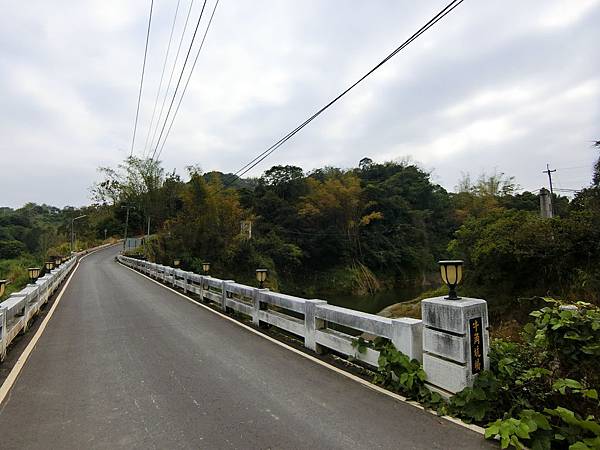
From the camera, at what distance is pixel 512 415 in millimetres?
3342

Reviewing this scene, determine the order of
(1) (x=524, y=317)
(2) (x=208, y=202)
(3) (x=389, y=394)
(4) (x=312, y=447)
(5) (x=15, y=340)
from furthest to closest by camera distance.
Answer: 1. (2) (x=208, y=202)
2. (1) (x=524, y=317)
3. (5) (x=15, y=340)
4. (3) (x=389, y=394)
5. (4) (x=312, y=447)

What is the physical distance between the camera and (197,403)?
3926 mm

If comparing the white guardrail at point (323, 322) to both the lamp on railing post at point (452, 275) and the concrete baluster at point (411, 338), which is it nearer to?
the concrete baluster at point (411, 338)

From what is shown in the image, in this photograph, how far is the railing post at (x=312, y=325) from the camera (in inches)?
229

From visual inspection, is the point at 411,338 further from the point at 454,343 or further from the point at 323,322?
the point at 323,322

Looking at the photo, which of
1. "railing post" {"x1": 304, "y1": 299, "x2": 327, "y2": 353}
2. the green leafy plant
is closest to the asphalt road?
the green leafy plant

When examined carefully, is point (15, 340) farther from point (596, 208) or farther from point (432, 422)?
point (596, 208)

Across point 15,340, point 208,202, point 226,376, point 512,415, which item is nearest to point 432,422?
point 512,415

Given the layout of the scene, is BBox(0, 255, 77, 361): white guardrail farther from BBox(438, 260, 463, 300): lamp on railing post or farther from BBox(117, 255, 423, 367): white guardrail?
BBox(438, 260, 463, 300): lamp on railing post

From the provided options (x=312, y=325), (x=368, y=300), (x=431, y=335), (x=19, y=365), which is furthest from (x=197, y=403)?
(x=368, y=300)

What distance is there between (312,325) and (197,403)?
2.34 metres

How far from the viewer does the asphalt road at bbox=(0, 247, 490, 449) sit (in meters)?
3.19

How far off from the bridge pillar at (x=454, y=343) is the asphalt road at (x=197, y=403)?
0.42 meters

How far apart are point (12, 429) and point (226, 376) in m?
2.14
